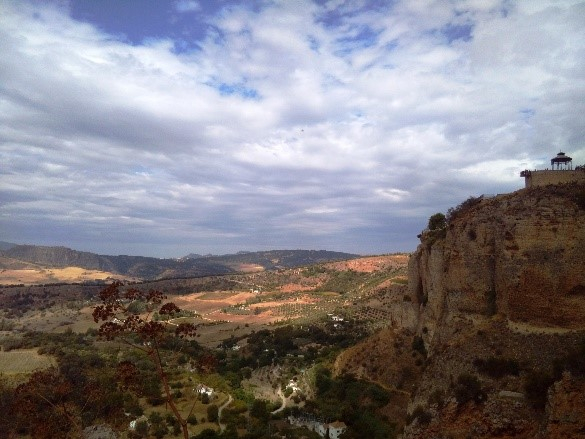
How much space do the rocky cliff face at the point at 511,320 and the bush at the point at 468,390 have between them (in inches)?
1.9

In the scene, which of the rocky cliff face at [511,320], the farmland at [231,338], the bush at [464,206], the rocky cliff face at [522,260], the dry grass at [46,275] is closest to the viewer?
the rocky cliff face at [511,320]

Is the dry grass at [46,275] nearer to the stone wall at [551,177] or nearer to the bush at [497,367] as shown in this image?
the bush at [497,367]

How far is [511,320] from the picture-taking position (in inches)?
623

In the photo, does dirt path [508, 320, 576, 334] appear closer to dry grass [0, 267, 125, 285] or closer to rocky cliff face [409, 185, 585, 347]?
rocky cliff face [409, 185, 585, 347]

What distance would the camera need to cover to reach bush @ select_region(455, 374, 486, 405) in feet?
45.9

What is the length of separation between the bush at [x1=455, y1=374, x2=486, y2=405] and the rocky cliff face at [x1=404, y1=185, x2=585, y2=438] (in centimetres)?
5

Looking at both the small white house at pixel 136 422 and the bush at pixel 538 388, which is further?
the small white house at pixel 136 422

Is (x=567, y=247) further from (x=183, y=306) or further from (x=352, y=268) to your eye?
(x=352, y=268)

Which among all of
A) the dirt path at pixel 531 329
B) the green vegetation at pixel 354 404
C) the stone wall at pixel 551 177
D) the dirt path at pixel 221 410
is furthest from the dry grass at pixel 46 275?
the stone wall at pixel 551 177

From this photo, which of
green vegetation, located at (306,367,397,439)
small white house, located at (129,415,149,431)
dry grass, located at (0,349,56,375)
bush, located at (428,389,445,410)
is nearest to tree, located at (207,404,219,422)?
small white house, located at (129,415,149,431)

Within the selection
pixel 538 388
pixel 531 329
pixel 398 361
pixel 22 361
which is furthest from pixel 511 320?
pixel 22 361

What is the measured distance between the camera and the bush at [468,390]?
14.0m

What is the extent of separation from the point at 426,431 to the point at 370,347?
17427mm

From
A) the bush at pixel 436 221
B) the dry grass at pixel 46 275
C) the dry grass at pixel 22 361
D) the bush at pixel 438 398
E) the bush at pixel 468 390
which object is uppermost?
the bush at pixel 436 221
